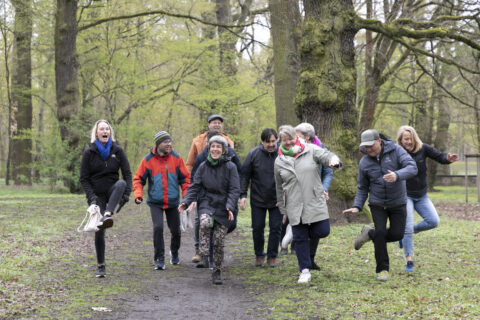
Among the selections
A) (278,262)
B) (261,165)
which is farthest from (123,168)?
(278,262)

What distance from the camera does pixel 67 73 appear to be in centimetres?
2086

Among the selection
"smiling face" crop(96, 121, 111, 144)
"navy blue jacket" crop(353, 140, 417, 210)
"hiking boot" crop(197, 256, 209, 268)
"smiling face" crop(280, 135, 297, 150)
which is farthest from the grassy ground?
"smiling face" crop(96, 121, 111, 144)

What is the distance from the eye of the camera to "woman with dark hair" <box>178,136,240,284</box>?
269 inches

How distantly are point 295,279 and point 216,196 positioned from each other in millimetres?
1501

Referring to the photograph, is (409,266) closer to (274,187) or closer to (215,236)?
(274,187)

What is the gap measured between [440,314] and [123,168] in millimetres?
4485

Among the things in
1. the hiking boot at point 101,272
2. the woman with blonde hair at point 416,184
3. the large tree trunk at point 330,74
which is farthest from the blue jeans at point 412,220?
the large tree trunk at point 330,74

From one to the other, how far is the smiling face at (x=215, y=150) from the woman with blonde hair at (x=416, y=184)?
2.43 meters

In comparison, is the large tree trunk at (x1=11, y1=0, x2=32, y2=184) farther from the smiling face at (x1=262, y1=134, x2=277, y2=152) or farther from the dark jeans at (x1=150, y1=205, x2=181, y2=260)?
the smiling face at (x1=262, y1=134, x2=277, y2=152)

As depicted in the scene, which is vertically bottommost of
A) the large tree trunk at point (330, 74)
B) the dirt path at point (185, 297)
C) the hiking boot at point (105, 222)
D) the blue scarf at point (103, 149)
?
the dirt path at point (185, 297)

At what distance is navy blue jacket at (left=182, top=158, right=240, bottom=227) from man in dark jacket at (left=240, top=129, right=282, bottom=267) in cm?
64

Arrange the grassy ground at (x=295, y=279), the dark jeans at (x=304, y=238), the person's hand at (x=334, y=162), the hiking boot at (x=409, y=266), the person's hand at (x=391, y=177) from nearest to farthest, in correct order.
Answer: the grassy ground at (x=295, y=279) < the person's hand at (x=391, y=177) < the person's hand at (x=334, y=162) < the dark jeans at (x=304, y=238) < the hiking boot at (x=409, y=266)

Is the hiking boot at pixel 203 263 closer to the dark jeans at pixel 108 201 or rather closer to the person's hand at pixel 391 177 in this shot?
the dark jeans at pixel 108 201

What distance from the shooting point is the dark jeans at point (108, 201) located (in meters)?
6.98
